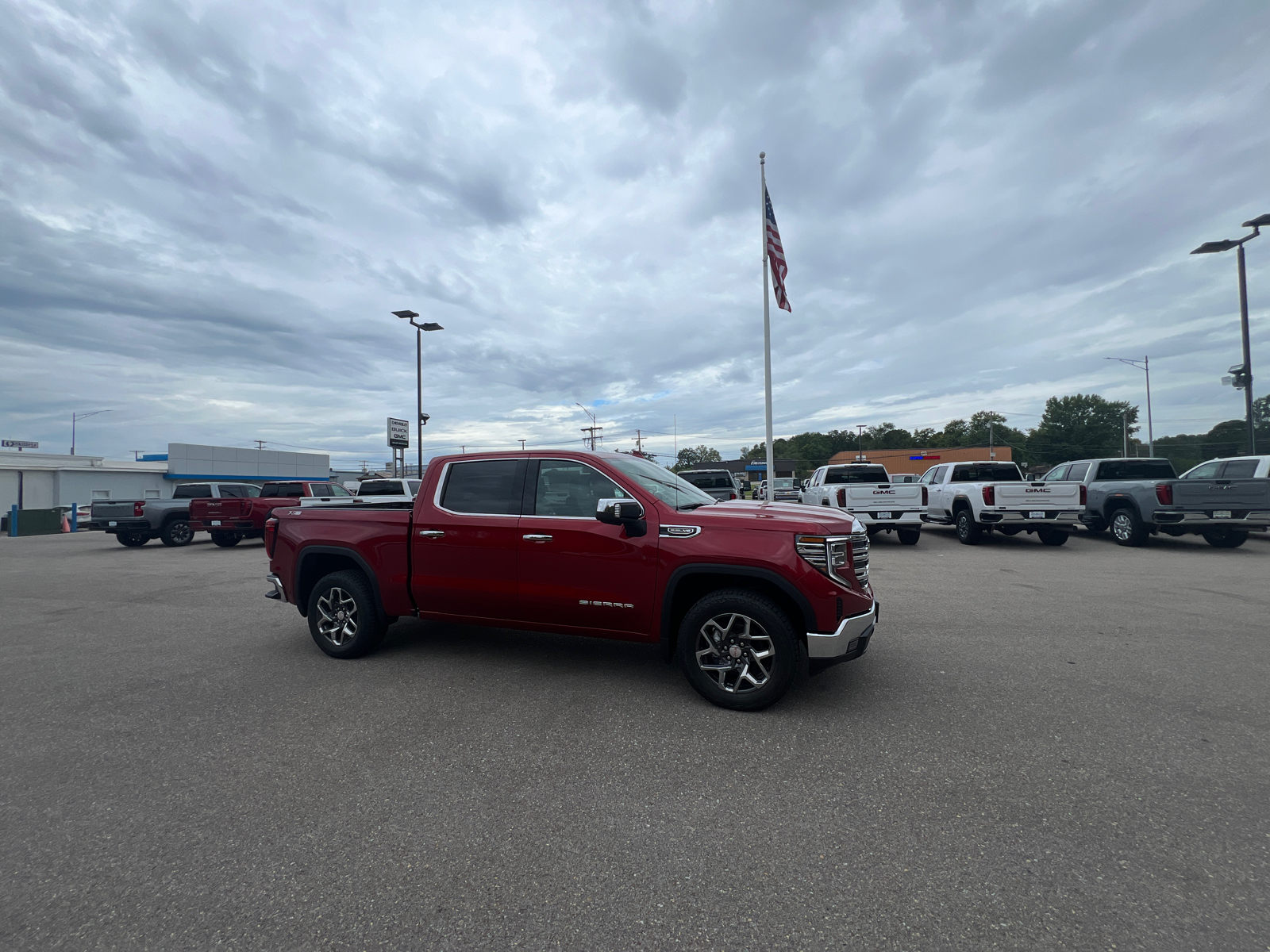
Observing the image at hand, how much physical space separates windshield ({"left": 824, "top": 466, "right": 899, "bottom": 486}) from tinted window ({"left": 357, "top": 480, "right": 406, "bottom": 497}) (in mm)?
10597

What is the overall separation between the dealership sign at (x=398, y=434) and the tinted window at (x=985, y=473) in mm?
23569

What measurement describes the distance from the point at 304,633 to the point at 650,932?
5.54 metres

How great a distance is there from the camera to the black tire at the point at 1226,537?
40.7 feet

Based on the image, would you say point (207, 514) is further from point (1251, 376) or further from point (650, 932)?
point (1251, 376)

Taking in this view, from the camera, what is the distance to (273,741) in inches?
146

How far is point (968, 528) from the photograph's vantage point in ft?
45.1

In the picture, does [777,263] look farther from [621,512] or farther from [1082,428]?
[1082,428]

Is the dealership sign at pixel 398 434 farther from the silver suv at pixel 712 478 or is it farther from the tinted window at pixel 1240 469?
the tinted window at pixel 1240 469

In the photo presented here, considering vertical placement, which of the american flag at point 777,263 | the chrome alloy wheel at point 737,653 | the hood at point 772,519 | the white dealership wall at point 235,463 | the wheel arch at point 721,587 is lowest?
the chrome alloy wheel at point 737,653

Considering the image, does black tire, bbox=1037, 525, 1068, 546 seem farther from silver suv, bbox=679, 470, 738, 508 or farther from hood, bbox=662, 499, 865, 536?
hood, bbox=662, 499, 865, 536

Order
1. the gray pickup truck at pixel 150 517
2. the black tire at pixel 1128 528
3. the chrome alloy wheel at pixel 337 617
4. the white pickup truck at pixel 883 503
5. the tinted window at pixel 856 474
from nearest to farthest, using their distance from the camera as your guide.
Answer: the chrome alloy wheel at pixel 337 617 → the black tire at pixel 1128 528 → the white pickup truck at pixel 883 503 → the tinted window at pixel 856 474 → the gray pickup truck at pixel 150 517

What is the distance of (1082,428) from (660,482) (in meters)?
113

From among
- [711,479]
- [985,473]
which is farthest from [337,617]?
[985,473]

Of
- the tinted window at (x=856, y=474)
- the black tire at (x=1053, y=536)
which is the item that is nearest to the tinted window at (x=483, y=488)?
the tinted window at (x=856, y=474)
